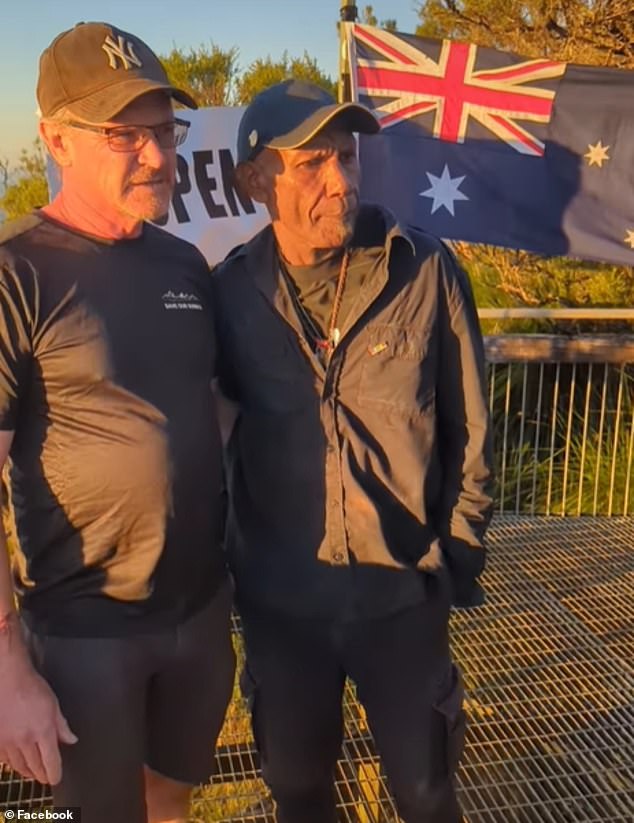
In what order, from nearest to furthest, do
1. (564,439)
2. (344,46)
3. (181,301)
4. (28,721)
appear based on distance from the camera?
(28,721) → (181,301) → (344,46) → (564,439)

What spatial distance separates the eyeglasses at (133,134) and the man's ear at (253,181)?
0.85ft

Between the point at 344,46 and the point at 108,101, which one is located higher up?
the point at 344,46

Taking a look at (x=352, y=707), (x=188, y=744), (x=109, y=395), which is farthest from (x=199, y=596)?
(x=352, y=707)

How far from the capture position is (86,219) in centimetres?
210

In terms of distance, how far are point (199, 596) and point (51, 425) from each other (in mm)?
591

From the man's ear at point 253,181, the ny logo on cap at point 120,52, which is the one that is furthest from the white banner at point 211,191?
the ny logo on cap at point 120,52

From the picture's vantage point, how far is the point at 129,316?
6.77 feet

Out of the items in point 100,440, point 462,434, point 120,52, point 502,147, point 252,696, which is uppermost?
point 120,52

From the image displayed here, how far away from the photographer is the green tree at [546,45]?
21.3 ft

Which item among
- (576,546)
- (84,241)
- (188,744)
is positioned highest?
(84,241)

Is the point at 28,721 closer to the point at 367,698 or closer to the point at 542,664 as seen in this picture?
the point at 367,698

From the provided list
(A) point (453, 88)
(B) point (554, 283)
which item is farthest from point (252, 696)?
(B) point (554, 283)

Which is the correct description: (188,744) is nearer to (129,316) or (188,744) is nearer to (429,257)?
(129,316)

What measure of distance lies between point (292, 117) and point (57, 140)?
1.90 feet
